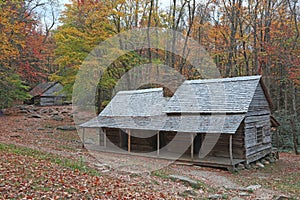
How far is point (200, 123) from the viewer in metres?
16.9

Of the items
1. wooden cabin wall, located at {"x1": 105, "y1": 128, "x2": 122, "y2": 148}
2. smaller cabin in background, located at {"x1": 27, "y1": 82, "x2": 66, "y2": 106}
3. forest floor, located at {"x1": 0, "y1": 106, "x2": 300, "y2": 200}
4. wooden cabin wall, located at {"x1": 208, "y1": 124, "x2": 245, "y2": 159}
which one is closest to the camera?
forest floor, located at {"x1": 0, "y1": 106, "x2": 300, "y2": 200}

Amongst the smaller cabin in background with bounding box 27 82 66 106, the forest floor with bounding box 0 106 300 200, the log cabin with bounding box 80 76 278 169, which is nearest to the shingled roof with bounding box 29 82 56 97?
the smaller cabin in background with bounding box 27 82 66 106

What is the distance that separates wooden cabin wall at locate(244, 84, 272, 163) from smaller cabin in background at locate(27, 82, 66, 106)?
107 ft

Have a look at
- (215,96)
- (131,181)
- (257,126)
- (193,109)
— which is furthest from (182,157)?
(131,181)

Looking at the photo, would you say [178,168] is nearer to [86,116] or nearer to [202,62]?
[86,116]

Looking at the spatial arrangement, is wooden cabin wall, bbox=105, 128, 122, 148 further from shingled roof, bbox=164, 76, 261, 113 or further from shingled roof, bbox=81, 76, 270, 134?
shingled roof, bbox=164, 76, 261, 113

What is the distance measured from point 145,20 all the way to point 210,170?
799 inches

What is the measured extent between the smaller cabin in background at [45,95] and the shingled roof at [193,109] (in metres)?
26.8

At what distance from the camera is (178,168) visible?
1558cm

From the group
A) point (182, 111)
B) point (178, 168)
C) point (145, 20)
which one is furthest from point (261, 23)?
point (178, 168)

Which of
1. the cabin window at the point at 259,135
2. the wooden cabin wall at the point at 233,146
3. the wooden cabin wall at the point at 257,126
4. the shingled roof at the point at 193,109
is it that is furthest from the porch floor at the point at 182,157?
the cabin window at the point at 259,135

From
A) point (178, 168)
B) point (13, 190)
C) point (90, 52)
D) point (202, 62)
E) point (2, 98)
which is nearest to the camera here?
point (13, 190)

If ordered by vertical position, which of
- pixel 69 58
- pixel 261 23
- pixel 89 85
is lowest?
pixel 89 85

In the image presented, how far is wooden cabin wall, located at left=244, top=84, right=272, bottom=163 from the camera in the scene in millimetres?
17219
